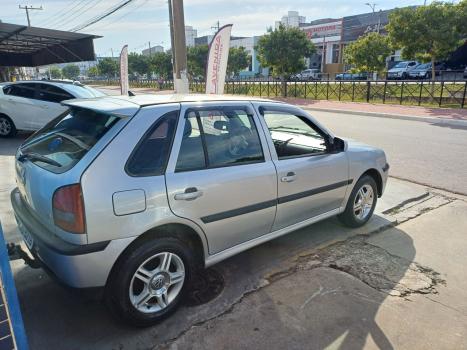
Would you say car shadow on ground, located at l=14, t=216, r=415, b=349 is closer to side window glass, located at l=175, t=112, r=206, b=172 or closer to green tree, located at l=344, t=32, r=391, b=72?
side window glass, located at l=175, t=112, r=206, b=172

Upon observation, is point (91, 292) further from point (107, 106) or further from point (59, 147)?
point (107, 106)

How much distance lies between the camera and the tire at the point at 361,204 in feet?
13.5

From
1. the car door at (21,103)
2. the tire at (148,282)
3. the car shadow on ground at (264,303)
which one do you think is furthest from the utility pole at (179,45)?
the tire at (148,282)

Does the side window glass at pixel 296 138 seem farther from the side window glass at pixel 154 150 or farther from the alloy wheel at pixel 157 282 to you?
the alloy wheel at pixel 157 282

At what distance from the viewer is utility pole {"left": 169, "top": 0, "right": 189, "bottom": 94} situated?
8414mm

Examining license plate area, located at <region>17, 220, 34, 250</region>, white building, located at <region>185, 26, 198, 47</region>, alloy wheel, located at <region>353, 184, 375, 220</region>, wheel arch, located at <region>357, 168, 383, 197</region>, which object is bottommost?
alloy wheel, located at <region>353, 184, 375, 220</region>

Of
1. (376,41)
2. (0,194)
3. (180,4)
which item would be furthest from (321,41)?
(0,194)

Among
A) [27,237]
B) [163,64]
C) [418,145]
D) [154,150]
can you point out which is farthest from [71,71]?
[154,150]

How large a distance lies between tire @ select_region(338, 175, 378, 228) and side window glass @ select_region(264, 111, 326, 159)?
73 centimetres

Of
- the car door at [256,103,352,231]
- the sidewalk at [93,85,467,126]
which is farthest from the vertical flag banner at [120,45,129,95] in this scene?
the car door at [256,103,352,231]

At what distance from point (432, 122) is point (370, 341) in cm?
1258

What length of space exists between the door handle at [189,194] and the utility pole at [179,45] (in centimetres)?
610

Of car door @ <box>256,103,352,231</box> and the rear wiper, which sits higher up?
the rear wiper

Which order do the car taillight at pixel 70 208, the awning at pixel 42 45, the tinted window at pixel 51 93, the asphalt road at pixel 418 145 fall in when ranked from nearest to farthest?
the car taillight at pixel 70 208
the asphalt road at pixel 418 145
the tinted window at pixel 51 93
the awning at pixel 42 45
